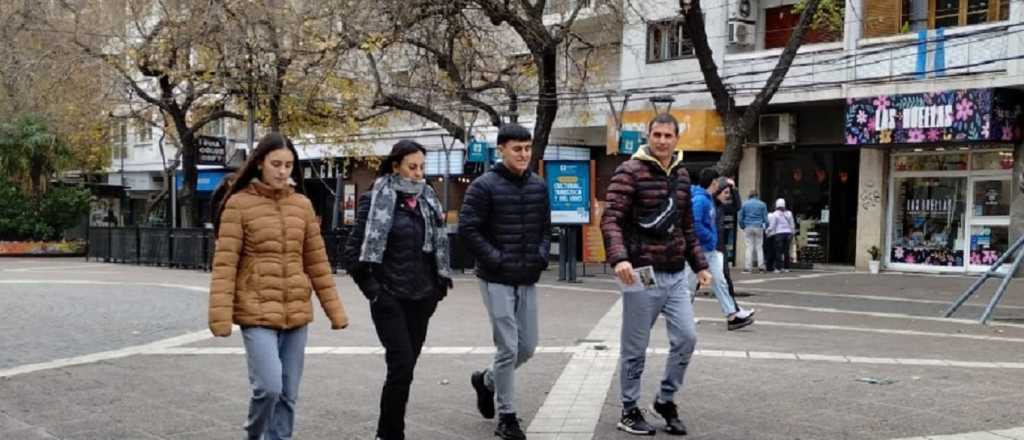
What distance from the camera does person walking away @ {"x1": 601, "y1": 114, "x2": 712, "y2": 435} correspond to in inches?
219

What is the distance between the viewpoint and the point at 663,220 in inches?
219

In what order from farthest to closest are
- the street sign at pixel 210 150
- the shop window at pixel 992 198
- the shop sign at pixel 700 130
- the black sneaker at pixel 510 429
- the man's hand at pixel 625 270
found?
the street sign at pixel 210 150 → the shop sign at pixel 700 130 → the shop window at pixel 992 198 → the black sneaker at pixel 510 429 → the man's hand at pixel 625 270

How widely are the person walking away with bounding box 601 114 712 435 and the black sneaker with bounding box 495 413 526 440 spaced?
0.66m

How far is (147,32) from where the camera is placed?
23.8 meters

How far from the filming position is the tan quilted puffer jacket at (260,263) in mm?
4410

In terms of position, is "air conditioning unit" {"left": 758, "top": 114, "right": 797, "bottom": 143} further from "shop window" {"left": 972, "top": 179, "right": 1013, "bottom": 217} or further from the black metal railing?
the black metal railing

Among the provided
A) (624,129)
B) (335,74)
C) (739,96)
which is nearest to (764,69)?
(739,96)

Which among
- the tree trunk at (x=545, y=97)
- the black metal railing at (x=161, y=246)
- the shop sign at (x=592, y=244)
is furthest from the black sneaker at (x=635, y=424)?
the black metal railing at (x=161, y=246)

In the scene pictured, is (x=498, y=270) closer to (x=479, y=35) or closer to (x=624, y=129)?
(x=479, y=35)

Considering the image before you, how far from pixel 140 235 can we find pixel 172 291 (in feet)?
33.0

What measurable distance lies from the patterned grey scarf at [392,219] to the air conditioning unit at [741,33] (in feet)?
60.6

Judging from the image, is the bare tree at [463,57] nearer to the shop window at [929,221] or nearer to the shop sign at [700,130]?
the shop sign at [700,130]

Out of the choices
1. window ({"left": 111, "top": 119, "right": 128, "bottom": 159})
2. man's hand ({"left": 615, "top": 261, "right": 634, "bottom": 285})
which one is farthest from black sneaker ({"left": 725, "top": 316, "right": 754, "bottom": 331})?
window ({"left": 111, "top": 119, "right": 128, "bottom": 159})

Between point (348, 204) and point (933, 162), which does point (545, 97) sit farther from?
point (348, 204)
